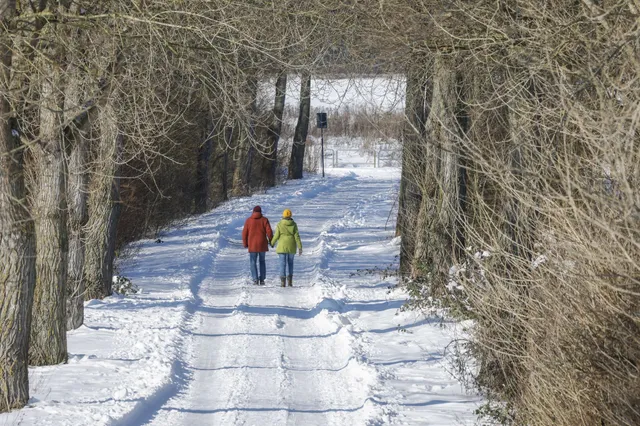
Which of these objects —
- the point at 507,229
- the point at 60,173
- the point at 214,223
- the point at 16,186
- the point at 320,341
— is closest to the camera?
the point at 16,186

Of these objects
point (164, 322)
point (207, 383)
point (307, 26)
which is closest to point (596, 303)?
point (207, 383)

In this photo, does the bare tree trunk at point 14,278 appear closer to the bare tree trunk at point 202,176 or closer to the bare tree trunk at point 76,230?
the bare tree trunk at point 76,230

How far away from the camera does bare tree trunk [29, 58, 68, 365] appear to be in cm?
1060

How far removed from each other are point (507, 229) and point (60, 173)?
5314 millimetres

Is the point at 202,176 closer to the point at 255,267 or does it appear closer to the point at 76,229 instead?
the point at 255,267

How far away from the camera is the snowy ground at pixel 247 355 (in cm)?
896

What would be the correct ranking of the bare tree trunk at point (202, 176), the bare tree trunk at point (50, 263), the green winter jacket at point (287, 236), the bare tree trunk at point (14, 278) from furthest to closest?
the bare tree trunk at point (202, 176)
the green winter jacket at point (287, 236)
the bare tree trunk at point (50, 263)
the bare tree trunk at point (14, 278)

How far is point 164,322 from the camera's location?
12.8 m

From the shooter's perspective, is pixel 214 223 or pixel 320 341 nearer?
pixel 320 341

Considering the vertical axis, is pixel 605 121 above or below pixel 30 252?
above

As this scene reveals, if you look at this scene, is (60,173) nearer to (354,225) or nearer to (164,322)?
(164,322)

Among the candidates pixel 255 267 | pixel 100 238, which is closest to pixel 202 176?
pixel 255 267

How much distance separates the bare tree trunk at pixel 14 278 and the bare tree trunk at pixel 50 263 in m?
1.50

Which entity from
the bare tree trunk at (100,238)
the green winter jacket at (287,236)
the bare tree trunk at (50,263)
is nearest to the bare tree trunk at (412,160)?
the green winter jacket at (287,236)
